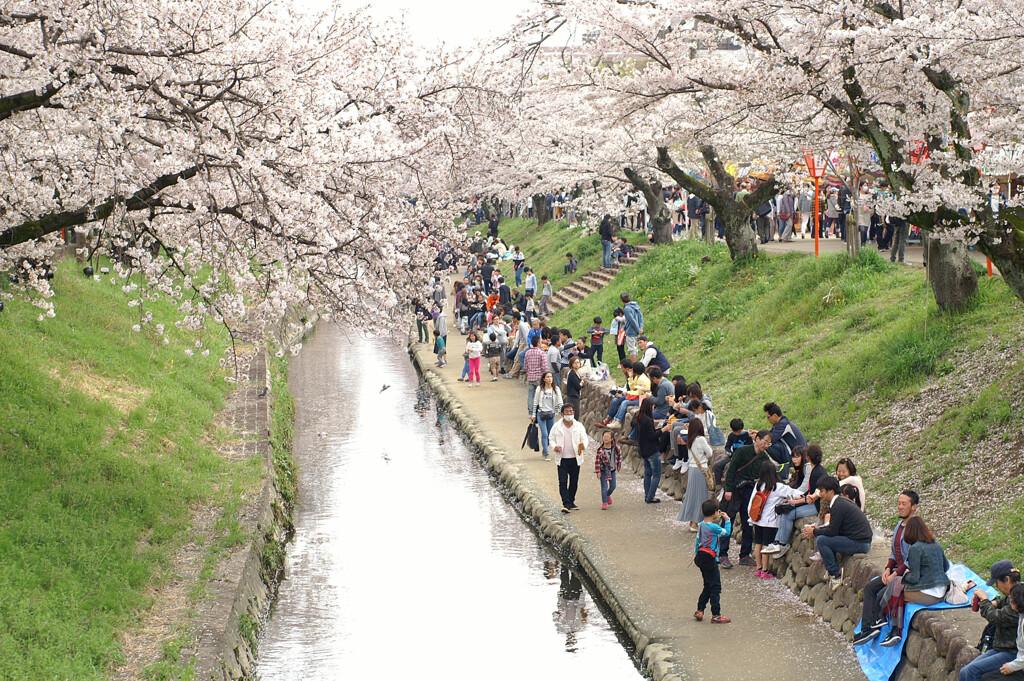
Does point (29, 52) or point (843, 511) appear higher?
point (29, 52)

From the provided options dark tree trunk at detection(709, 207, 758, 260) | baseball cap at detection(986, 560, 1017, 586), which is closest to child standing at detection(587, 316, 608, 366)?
dark tree trunk at detection(709, 207, 758, 260)

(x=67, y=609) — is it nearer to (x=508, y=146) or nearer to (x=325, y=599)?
(x=325, y=599)

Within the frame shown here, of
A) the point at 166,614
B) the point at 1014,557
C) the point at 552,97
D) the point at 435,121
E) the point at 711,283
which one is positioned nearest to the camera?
the point at 1014,557

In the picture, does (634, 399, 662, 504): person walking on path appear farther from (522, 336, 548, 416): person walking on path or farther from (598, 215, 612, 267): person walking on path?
(598, 215, 612, 267): person walking on path

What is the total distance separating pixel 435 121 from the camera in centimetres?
1308

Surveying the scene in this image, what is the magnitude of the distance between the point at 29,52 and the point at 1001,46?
30.9 ft

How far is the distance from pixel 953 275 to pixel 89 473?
11807 mm

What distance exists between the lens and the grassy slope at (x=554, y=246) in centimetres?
3672

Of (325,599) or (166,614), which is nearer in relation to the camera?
(166,614)

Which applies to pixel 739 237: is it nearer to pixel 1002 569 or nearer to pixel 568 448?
pixel 568 448

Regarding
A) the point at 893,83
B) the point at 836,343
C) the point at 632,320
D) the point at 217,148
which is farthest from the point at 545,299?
the point at 217,148

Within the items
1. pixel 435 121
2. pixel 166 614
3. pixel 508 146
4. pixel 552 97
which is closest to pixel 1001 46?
pixel 435 121

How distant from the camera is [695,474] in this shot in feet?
40.4

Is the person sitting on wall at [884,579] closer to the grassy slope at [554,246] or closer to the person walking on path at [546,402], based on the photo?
the person walking on path at [546,402]
